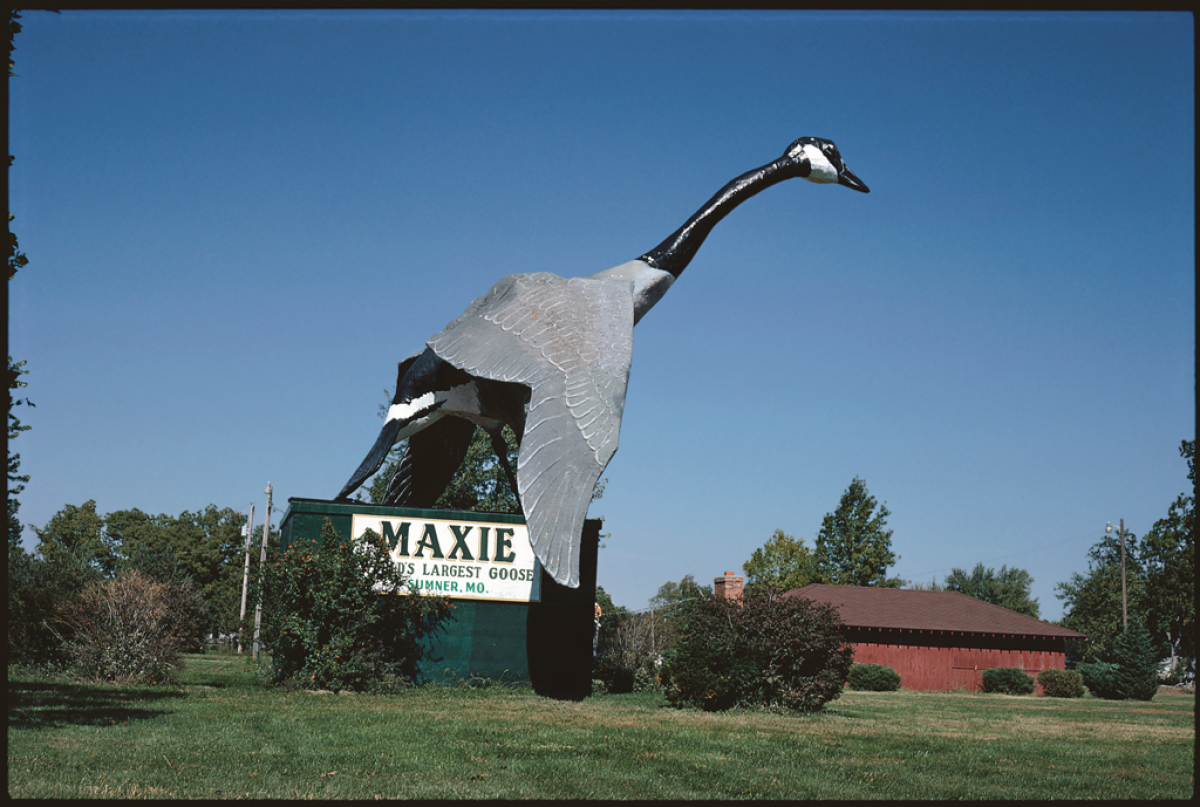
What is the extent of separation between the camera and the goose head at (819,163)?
1308 cm

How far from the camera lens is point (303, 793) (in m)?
6.16

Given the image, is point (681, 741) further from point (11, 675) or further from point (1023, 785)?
point (11, 675)

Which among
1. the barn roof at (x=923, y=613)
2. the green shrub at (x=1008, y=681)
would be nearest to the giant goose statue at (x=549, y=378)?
the barn roof at (x=923, y=613)

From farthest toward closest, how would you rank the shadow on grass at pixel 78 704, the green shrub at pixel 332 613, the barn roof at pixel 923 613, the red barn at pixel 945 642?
the barn roof at pixel 923 613
the red barn at pixel 945 642
the green shrub at pixel 332 613
the shadow on grass at pixel 78 704

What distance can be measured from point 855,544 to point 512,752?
48.9m

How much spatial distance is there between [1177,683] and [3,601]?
51.6 meters

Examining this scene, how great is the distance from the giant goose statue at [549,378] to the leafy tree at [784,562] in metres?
36.4

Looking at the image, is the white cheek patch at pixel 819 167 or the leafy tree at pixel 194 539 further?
the leafy tree at pixel 194 539

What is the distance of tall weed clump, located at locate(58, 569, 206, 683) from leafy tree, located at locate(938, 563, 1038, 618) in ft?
321

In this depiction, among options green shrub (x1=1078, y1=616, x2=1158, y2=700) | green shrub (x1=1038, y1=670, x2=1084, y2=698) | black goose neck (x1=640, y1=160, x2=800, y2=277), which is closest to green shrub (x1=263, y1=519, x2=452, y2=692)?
black goose neck (x1=640, y1=160, x2=800, y2=277)

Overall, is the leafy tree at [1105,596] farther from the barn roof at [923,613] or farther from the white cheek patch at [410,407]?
the white cheek patch at [410,407]

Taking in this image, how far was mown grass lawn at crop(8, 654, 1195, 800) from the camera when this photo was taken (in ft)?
21.8

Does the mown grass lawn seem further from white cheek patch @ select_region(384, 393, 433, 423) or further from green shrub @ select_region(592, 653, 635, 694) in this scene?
green shrub @ select_region(592, 653, 635, 694)

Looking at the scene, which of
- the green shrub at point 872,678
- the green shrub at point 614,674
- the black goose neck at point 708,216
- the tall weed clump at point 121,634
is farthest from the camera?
the green shrub at point 872,678
